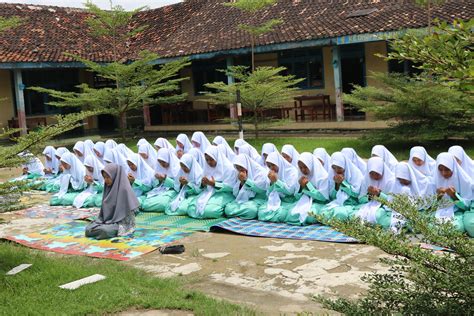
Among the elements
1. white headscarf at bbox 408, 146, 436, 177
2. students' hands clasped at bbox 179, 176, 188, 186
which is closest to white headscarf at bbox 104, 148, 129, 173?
students' hands clasped at bbox 179, 176, 188, 186

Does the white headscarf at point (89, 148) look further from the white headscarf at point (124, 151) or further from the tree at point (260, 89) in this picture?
the tree at point (260, 89)

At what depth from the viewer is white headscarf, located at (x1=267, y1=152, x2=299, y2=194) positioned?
8.88 metres

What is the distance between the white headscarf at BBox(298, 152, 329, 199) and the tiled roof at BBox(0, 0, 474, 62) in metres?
8.42

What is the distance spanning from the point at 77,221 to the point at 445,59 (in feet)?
25.9

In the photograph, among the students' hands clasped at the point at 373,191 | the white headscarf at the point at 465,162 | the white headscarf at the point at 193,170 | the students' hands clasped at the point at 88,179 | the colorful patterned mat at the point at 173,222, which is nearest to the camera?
the white headscarf at the point at 465,162

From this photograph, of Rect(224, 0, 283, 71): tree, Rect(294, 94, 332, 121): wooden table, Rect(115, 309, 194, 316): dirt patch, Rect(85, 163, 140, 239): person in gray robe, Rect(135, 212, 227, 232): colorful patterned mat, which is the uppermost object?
Rect(224, 0, 283, 71): tree

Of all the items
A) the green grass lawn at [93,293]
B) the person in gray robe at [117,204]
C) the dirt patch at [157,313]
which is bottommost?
the dirt patch at [157,313]

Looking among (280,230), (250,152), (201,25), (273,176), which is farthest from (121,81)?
(280,230)

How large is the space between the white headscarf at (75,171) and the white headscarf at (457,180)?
272 inches

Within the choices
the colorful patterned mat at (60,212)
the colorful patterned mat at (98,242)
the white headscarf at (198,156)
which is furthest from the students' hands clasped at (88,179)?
the white headscarf at (198,156)

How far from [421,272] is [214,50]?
17862mm

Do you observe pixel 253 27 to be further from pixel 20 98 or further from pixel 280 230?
Answer: pixel 280 230

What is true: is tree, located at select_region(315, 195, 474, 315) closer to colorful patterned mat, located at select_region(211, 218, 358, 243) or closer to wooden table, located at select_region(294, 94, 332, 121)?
colorful patterned mat, located at select_region(211, 218, 358, 243)

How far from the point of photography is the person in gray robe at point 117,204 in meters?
8.34
